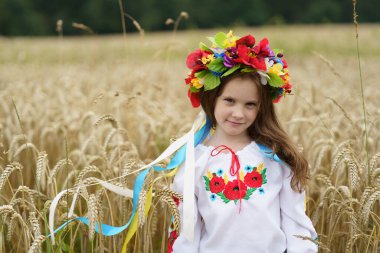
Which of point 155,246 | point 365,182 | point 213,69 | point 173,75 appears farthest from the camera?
point 173,75

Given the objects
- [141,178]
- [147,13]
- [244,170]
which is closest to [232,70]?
[244,170]

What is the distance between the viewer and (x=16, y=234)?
2.64 metres

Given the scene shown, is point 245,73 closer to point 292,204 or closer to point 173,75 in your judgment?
point 292,204

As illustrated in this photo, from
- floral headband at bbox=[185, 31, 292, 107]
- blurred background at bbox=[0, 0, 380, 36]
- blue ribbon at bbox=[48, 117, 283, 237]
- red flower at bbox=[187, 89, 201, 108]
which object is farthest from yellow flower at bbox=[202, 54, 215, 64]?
blurred background at bbox=[0, 0, 380, 36]

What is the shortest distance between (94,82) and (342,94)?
11.1 ft

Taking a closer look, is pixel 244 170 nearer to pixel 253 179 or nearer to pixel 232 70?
pixel 253 179

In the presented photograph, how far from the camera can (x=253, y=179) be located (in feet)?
7.27

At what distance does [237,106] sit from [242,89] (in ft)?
0.25

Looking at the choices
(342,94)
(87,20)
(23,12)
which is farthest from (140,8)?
(342,94)

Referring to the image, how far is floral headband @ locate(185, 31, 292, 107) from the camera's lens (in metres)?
2.14

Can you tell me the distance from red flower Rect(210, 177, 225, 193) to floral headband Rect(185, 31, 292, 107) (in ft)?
1.30

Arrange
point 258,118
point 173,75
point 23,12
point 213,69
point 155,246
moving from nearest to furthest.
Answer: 1. point 213,69
2. point 258,118
3. point 155,246
4. point 173,75
5. point 23,12

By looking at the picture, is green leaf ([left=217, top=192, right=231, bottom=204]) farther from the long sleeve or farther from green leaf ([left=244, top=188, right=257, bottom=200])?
the long sleeve

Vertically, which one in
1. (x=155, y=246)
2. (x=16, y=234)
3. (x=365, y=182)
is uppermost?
(x=365, y=182)
